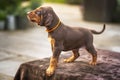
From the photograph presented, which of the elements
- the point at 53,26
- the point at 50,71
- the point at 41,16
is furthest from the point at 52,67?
the point at 41,16

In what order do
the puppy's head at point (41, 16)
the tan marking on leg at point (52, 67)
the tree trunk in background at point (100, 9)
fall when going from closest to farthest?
1. the puppy's head at point (41, 16)
2. the tan marking on leg at point (52, 67)
3. the tree trunk in background at point (100, 9)

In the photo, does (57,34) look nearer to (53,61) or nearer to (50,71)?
(53,61)

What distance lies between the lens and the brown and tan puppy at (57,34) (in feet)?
10.3

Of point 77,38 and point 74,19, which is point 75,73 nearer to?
point 77,38

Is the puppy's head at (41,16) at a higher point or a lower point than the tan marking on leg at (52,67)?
higher

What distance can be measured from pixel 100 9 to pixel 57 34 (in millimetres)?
7134

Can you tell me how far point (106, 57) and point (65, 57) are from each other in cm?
48

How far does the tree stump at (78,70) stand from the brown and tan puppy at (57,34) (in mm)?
117

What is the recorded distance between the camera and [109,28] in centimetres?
920

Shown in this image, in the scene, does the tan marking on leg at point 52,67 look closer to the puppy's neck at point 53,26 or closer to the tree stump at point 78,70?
the tree stump at point 78,70

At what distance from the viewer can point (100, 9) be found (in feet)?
33.3

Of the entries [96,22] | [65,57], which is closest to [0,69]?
[65,57]

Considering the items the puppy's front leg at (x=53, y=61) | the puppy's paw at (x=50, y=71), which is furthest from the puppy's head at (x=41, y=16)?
the puppy's paw at (x=50, y=71)

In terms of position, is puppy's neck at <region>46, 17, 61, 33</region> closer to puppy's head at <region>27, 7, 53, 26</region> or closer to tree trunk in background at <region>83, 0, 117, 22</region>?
puppy's head at <region>27, 7, 53, 26</region>
